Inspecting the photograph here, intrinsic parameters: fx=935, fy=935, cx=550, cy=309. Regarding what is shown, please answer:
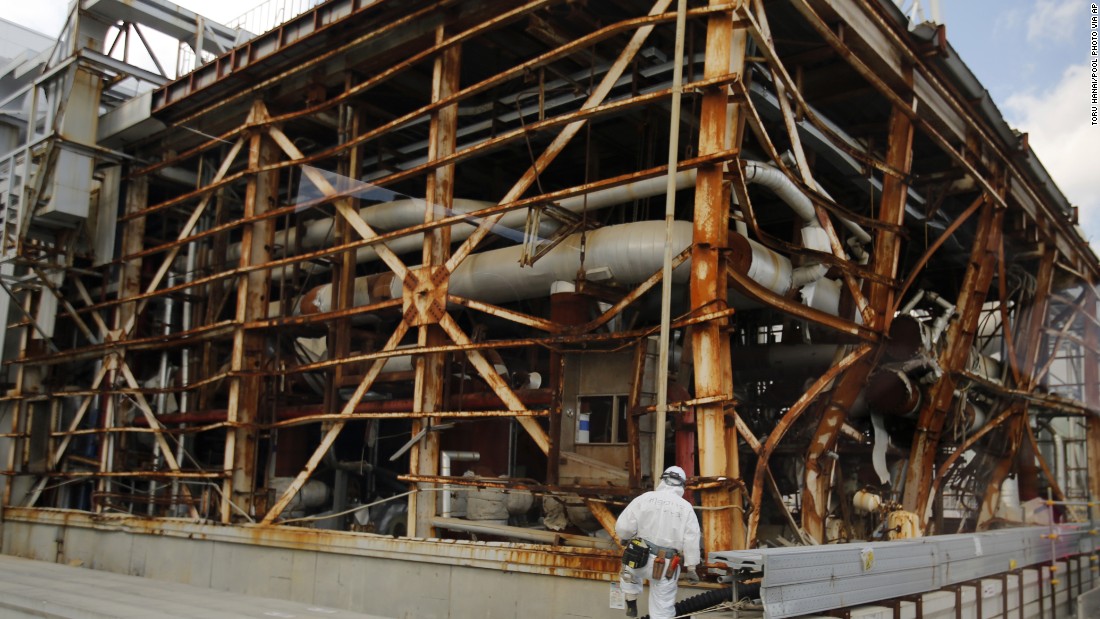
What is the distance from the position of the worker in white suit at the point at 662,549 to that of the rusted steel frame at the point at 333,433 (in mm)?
5469

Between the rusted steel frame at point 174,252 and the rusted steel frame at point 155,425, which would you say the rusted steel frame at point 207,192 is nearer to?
the rusted steel frame at point 174,252

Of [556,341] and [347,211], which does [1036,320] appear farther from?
[347,211]

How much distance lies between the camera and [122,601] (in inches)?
468

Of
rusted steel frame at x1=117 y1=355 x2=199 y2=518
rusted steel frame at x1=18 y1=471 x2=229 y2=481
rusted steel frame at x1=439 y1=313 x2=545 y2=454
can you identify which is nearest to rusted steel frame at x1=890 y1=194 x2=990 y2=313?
rusted steel frame at x1=439 y1=313 x2=545 y2=454

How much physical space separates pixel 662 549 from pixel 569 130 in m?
A: 5.27

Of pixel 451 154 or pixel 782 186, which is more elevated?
pixel 451 154

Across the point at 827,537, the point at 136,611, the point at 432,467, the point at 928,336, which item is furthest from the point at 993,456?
the point at 136,611

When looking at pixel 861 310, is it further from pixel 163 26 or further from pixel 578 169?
pixel 163 26

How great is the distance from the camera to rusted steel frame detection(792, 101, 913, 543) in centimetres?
1207

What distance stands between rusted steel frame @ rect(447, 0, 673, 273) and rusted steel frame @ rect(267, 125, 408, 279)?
110cm

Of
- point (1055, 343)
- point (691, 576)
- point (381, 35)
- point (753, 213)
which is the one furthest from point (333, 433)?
point (1055, 343)

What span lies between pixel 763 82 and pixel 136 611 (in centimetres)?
991

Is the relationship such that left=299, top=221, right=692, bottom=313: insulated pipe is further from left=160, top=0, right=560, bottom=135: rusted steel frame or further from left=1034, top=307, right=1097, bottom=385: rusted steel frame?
left=1034, top=307, right=1097, bottom=385: rusted steel frame

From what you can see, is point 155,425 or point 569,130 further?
point 155,425
